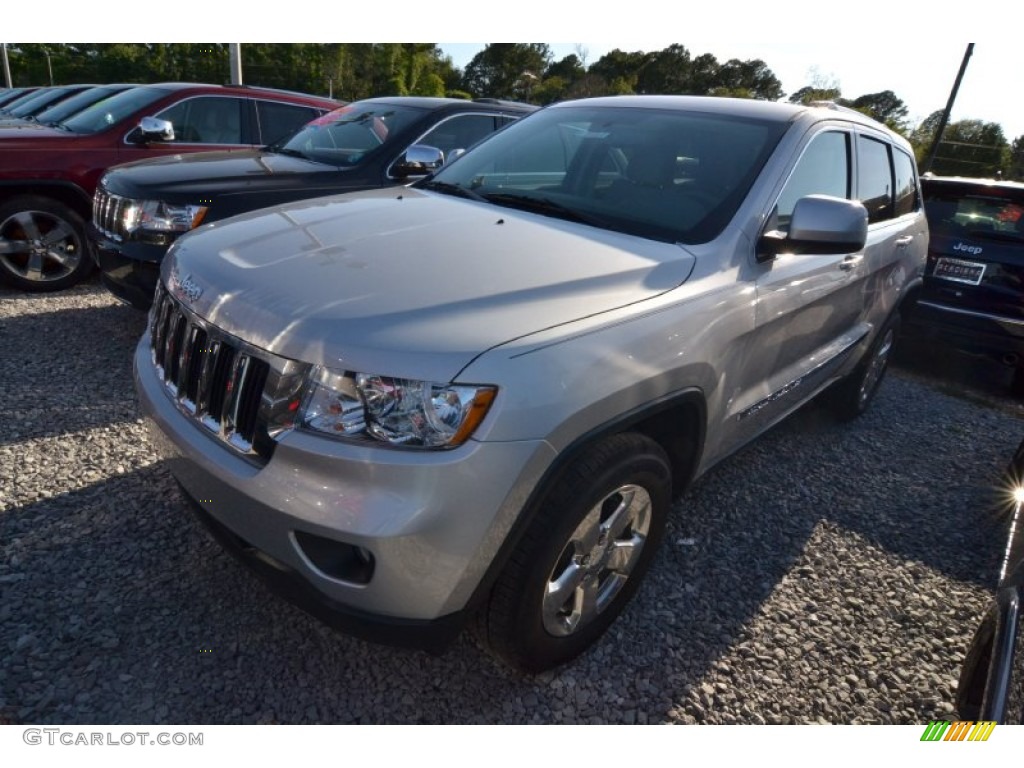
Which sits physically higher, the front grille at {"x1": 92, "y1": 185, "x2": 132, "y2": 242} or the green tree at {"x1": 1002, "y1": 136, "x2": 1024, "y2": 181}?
the green tree at {"x1": 1002, "y1": 136, "x2": 1024, "y2": 181}

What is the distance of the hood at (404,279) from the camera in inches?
63.4

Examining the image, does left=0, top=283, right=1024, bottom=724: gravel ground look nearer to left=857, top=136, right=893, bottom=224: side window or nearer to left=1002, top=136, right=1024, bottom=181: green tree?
left=857, top=136, right=893, bottom=224: side window

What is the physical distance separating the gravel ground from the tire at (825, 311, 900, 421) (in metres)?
0.54

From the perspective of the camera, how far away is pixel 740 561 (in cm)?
281

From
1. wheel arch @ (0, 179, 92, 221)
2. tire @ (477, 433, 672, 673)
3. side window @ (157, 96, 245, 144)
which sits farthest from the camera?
side window @ (157, 96, 245, 144)

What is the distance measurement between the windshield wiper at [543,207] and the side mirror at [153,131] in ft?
12.6

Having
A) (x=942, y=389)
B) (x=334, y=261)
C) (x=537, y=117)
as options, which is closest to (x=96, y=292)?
(x=537, y=117)

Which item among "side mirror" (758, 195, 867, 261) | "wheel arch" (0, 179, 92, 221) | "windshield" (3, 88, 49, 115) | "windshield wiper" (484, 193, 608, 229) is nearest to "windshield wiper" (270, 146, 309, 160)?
"wheel arch" (0, 179, 92, 221)

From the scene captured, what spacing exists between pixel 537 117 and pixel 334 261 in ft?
6.12

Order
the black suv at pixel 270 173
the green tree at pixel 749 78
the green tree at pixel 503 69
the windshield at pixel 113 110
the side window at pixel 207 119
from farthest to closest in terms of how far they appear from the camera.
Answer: the green tree at pixel 503 69 → the green tree at pixel 749 78 → the side window at pixel 207 119 → the windshield at pixel 113 110 → the black suv at pixel 270 173

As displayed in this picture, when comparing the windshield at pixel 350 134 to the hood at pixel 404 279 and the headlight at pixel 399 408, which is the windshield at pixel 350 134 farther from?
the headlight at pixel 399 408

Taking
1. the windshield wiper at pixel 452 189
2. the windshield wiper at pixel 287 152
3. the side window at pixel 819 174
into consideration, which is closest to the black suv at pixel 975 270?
the side window at pixel 819 174

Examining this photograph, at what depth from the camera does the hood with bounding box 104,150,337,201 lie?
4035 millimetres

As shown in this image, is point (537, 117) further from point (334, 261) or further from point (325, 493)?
point (325, 493)
